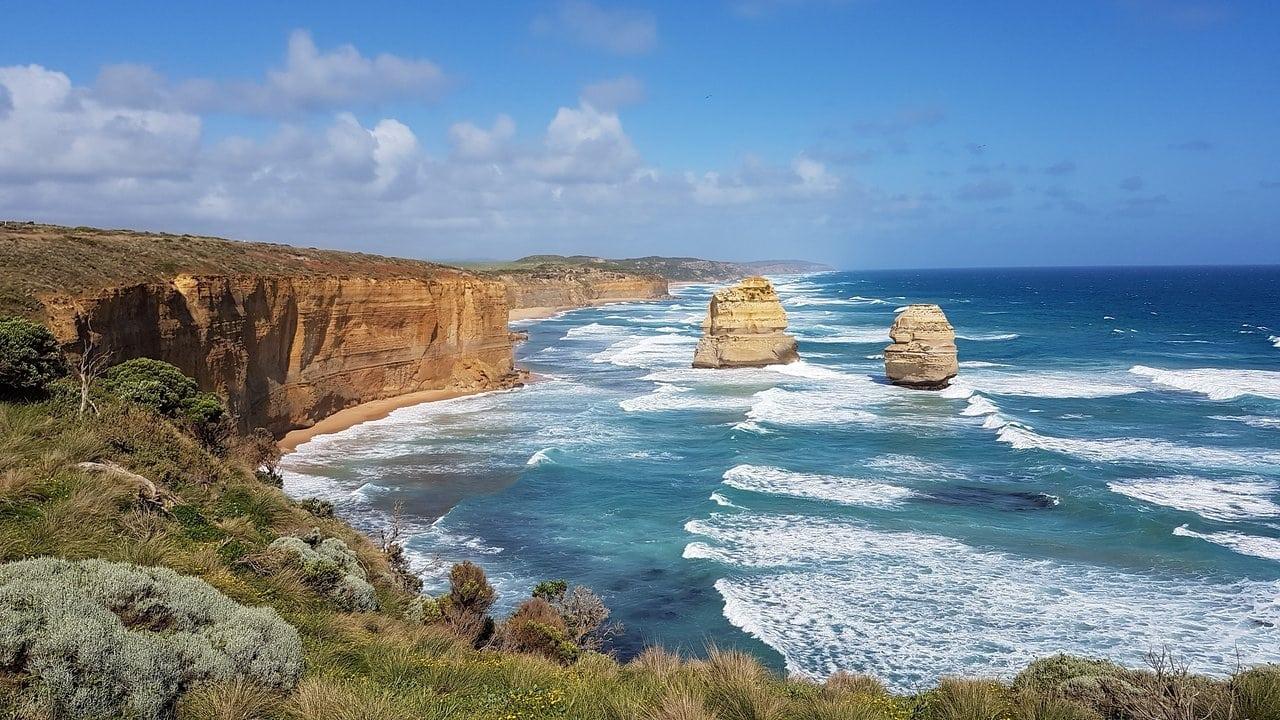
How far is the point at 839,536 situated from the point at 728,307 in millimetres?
28782

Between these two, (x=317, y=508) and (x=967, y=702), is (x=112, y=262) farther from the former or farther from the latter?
(x=967, y=702)

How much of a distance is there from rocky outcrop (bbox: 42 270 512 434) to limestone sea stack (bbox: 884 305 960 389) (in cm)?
2115

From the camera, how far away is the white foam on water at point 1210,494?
20797 mm

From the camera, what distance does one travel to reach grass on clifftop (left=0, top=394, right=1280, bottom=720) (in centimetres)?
602

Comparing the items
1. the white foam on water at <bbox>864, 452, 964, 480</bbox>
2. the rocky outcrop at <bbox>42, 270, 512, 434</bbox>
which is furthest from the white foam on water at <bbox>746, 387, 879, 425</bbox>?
the rocky outcrop at <bbox>42, 270, 512, 434</bbox>

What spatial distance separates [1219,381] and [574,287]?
95306 millimetres

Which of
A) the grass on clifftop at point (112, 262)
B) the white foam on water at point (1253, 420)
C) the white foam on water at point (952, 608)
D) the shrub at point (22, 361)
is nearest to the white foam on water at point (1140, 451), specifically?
the white foam on water at point (1253, 420)

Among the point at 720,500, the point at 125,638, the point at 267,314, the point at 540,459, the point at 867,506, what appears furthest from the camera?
the point at 267,314

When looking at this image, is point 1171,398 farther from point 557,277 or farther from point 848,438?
point 557,277

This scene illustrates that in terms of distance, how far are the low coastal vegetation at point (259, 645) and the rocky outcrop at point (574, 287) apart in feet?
316

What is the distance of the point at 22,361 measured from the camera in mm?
12484

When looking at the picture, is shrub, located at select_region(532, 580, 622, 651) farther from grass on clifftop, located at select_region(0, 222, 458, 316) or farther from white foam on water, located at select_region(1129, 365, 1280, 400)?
white foam on water, located at select_region(1129, 365, 1280, 400)

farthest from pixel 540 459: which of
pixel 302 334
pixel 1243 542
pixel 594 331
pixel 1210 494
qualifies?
pixel 594 331

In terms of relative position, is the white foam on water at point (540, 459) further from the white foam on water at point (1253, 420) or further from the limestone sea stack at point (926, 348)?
the white foam on water at point (1253, 420)
